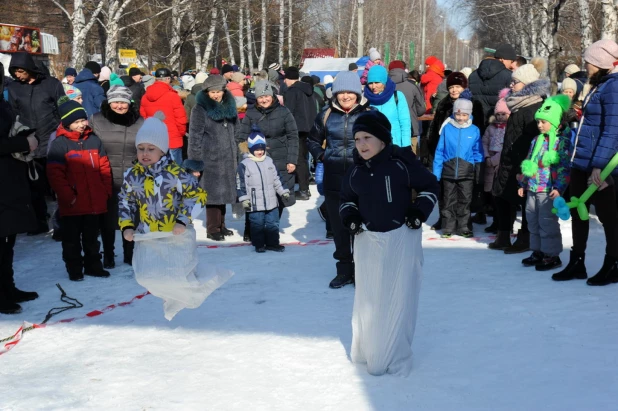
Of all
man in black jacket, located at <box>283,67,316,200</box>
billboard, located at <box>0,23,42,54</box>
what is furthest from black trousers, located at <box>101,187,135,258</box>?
billboard, located at <box>0,23,42,54</box>

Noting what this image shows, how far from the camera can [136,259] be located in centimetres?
505

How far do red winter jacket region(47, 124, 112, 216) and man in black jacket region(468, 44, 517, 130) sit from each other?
201 inches

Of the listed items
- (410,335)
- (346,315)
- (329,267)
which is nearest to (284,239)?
(329,267)

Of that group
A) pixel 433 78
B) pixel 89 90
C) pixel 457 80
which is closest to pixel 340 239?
pixel 457 80

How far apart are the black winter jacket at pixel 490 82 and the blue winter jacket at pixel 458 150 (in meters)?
1.40

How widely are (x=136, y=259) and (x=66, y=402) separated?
1230mm

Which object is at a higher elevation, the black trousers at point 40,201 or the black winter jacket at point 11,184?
the black winter jacket at point 11,184

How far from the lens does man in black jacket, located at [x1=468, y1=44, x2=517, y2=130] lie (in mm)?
9453

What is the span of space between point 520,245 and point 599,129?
2208mm

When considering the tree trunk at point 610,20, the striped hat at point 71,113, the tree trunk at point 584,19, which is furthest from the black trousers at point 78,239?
the tree trunk at point 584,19

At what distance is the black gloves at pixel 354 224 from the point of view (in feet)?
13.7

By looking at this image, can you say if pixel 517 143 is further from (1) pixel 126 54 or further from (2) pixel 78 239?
(1) pixel 126 54

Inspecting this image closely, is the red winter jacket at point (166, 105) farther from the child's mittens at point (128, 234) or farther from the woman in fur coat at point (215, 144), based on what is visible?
the child's mittens at point (128, 234)

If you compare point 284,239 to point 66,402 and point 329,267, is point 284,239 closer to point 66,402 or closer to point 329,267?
point 329,267
